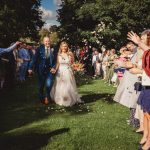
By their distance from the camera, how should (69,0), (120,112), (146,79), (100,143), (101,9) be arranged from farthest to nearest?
(69,0)
(101,9)
(120,112)
(100,143)
(146,79)

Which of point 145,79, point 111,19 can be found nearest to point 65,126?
point 145,79

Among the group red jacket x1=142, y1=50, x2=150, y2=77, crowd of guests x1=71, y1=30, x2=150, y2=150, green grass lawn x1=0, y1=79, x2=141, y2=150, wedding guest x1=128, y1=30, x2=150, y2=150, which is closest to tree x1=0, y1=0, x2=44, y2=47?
green grass lawn x1=0, y1=79, x2=141, y2=150

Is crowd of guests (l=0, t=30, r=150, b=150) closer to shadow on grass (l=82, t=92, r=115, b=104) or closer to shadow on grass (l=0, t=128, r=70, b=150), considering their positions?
shadow on grass (l=82, t=92, r=115, b=104)

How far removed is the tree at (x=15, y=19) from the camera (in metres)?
42.5

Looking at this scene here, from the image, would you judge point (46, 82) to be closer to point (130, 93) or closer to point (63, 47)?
point (63, 47)

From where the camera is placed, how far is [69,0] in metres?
44.0

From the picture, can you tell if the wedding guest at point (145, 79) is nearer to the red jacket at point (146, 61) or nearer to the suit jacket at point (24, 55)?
the red jacket at point (146, 61)

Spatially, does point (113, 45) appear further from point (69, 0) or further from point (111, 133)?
point (111, 133)

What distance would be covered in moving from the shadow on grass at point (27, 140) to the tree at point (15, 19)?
79.1ft

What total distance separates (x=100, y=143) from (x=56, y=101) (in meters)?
5.91

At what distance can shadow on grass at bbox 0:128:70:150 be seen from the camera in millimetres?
9000

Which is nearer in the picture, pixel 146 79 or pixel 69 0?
pixel 146 79

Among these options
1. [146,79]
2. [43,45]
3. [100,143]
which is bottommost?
[100,143]

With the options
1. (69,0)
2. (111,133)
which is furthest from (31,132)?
(69,0)
